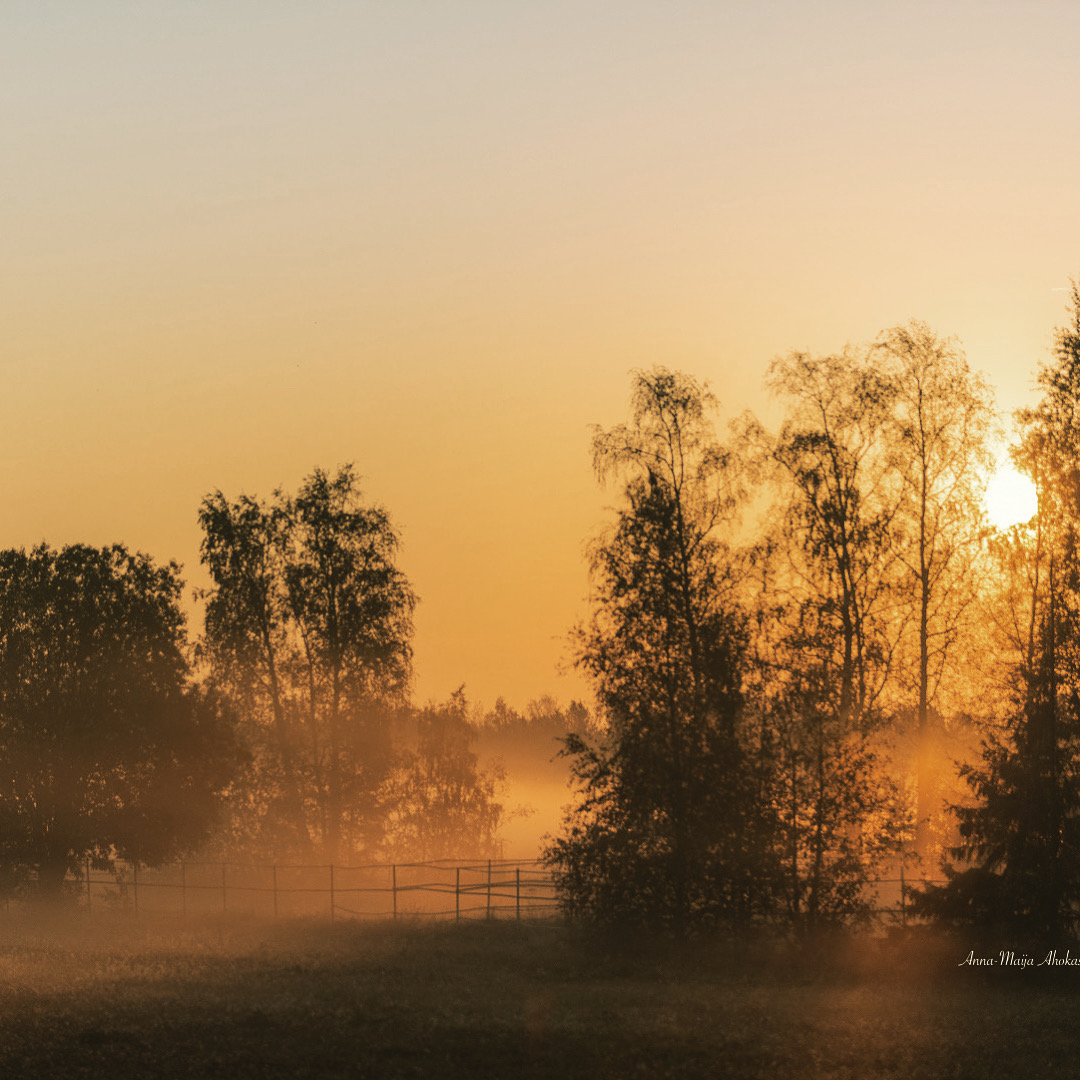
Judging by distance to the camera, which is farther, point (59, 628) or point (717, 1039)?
point (59, 628)

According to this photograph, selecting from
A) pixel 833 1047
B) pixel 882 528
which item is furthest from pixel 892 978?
pixel 882 528

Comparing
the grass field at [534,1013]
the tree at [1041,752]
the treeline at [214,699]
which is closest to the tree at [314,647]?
the treeline at [214,699]

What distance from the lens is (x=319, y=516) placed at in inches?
2042

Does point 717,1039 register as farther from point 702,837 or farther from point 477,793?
point 477,793

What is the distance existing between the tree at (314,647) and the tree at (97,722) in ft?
7.01

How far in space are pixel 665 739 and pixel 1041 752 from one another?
958 centimetres

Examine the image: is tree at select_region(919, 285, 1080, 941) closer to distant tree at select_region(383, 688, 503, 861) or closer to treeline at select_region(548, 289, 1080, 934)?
treeline at select_region(548, 289, 1080, 934)

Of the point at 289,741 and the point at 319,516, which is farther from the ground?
the point at 319,516

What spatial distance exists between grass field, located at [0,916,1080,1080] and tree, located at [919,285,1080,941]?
1.47 meters

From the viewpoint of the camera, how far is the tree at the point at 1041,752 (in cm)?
3028

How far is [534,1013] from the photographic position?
2508cm

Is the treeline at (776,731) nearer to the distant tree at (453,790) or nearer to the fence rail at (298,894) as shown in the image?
the fence rail at (298,894)

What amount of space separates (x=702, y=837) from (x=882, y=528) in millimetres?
12651

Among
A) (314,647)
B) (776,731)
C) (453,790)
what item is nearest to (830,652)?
(776,731)
